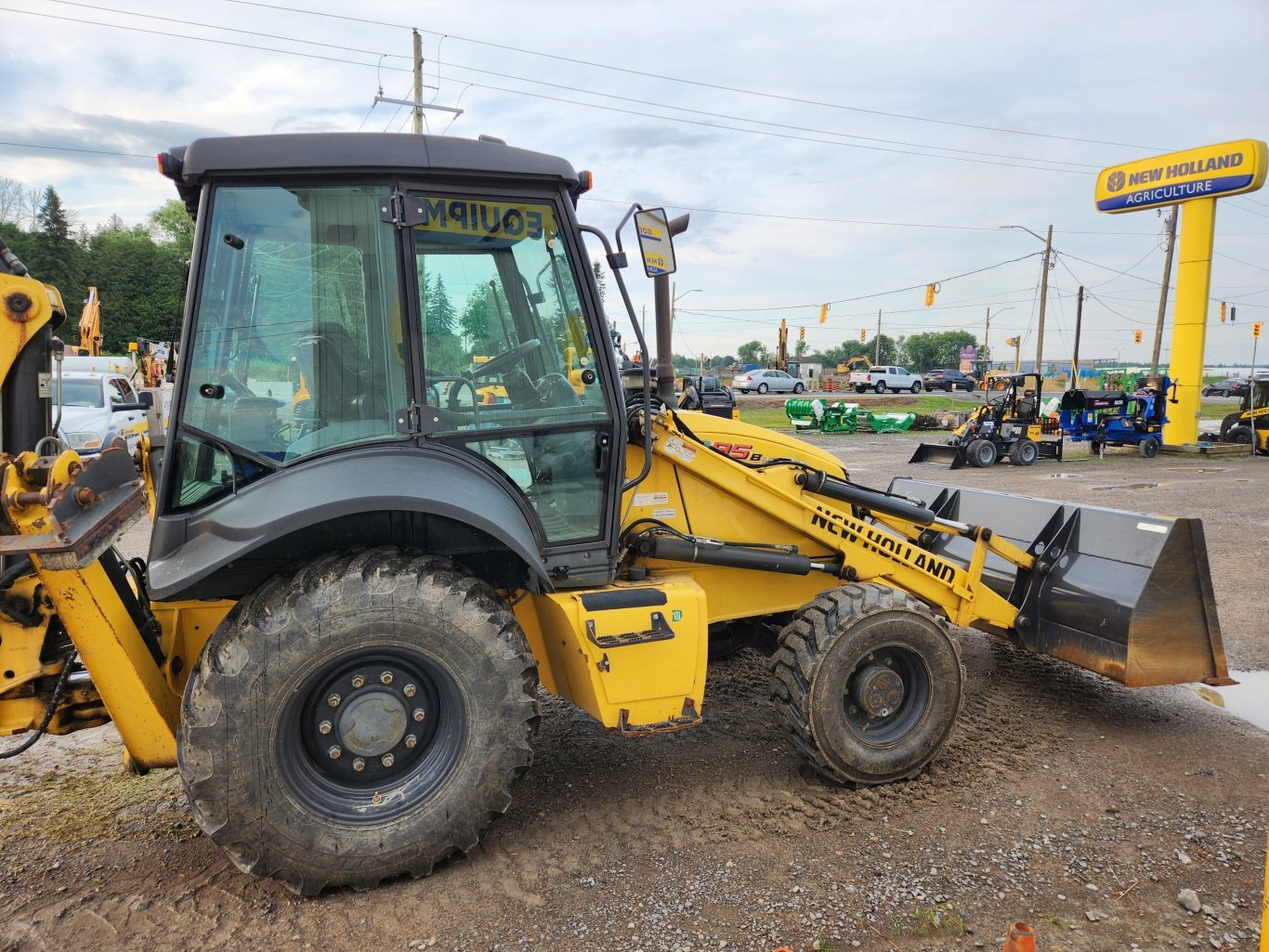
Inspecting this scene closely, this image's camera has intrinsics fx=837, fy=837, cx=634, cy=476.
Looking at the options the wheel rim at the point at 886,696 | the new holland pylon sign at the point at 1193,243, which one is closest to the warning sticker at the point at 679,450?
the wheel rim at the point at 886,696

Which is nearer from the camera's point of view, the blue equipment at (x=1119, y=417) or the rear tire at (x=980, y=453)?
the rear tire at (x=980, y=453)

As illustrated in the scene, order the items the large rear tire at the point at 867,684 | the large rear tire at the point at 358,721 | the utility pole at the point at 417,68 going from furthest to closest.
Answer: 1. the utility pole at the point at 417,68
2. the large rear tire at the point at 867,684
3. the large rear tire at the point at 358,721

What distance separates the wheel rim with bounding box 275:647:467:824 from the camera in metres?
2.93

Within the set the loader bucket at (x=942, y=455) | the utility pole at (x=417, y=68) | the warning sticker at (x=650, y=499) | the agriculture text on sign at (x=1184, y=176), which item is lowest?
the loader bucket at (x=942, y=455)

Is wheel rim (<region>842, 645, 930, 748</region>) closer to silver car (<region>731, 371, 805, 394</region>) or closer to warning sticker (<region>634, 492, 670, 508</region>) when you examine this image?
warning sticker (<region>634, 492, 670, 508</region>)

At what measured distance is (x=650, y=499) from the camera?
13.1ft

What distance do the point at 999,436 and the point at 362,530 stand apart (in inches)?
688

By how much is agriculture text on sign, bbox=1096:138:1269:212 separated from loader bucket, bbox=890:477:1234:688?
20.7 metres

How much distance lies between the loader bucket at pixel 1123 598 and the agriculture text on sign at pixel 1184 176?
2069 cm

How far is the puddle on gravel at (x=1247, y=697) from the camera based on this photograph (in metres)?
4.71

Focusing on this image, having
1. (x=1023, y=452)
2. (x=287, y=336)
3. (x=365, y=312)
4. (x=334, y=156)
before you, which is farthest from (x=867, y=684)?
(x=1023, y=452)

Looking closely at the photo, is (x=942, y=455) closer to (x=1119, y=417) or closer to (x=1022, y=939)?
(x=1119, y=417)

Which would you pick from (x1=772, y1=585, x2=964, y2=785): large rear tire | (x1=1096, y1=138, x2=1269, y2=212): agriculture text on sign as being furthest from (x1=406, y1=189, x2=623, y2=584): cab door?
(x1=1096, y1=138, x2=1269, y2=212): agriculture text on sign

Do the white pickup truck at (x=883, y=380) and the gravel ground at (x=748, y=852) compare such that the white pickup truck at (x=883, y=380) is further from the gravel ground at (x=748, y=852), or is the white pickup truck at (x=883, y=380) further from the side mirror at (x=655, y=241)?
the side mirror at (x=655, y=241)
